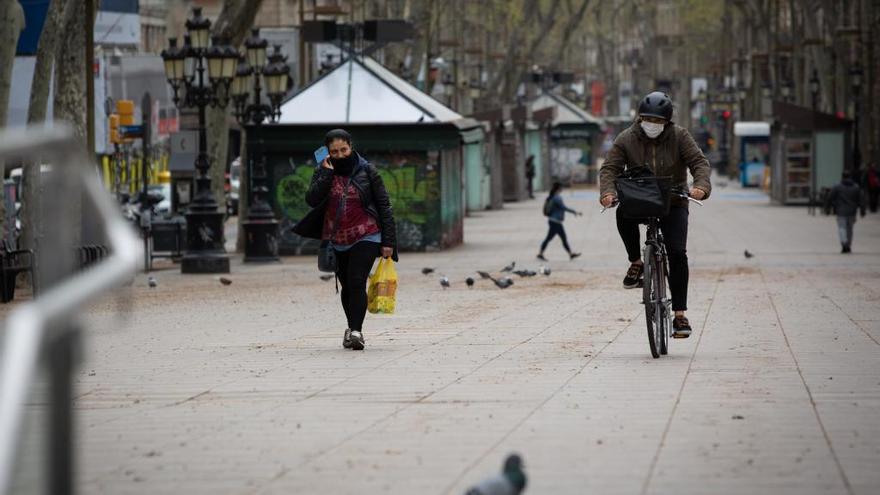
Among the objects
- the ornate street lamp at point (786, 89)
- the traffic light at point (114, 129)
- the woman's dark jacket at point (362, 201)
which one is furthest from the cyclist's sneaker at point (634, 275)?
the ornate street lamp at point (786, 89)

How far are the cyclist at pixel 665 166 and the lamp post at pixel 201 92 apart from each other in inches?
662

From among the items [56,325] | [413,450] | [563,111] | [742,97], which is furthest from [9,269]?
[742,97]

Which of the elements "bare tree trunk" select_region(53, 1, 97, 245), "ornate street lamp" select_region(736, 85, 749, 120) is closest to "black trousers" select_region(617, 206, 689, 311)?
"bare tree trunk" select_region(53, 1, 97, 245)

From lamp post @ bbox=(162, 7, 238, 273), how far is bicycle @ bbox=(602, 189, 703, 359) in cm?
1694

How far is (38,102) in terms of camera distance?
2417 centimetres

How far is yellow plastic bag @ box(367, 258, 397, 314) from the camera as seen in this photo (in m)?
12.8

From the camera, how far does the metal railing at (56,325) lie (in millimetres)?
3213

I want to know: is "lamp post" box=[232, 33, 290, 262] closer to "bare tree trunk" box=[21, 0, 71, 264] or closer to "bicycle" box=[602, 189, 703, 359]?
"bare tree trunk" box=[21, 0, 71, 264]

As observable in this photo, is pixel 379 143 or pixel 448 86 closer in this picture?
pixel 379 143

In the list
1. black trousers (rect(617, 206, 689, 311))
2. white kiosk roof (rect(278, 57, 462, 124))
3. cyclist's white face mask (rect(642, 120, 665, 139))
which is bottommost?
black trousers (rect(617, 206, 689, 311))

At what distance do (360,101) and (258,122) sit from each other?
2706 millimetres

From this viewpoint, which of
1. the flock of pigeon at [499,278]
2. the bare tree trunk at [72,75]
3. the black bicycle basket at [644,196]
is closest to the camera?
the black bicycle basket at [644,196]

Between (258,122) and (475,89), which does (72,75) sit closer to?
(258,122)

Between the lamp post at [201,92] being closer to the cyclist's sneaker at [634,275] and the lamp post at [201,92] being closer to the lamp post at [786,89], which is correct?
the cyclist's sneaker at [634,275]
